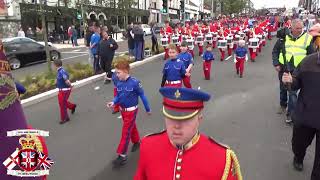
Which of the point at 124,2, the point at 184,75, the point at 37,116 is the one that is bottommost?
the point at 37,116

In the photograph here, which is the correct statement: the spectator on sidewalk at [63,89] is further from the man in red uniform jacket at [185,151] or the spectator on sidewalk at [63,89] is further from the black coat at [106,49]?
the man in red uniform jacket at [185,151]

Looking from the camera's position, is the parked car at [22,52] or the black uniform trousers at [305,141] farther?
the parked car at [22,52]

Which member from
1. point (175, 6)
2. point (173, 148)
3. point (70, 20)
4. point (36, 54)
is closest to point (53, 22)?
point (70, 20)

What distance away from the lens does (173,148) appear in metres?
2.59

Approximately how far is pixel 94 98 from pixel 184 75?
3.48m

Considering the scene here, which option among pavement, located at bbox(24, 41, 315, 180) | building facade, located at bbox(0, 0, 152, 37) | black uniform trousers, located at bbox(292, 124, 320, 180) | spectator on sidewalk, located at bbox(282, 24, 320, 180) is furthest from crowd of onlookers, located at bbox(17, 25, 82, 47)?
spectator on sidewalk, located at bbox(282, 24, 320, 180)

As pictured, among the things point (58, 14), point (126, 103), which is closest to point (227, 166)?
point (126, 103)

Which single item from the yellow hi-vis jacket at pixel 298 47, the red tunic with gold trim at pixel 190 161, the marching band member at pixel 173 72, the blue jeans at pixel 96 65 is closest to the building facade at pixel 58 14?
the blue jeans at pixel 96 65

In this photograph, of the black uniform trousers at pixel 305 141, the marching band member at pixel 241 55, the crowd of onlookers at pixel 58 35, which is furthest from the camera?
the crowd of onlookers at pixel 58 35

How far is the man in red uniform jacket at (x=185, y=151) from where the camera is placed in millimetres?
2469

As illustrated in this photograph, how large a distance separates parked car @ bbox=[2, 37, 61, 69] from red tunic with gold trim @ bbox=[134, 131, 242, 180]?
1691cm

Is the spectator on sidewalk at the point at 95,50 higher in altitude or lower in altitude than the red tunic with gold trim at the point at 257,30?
lower

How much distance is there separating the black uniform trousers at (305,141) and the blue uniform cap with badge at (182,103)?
3151 mm

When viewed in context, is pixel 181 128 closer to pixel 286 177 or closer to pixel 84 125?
pixel 286 177
